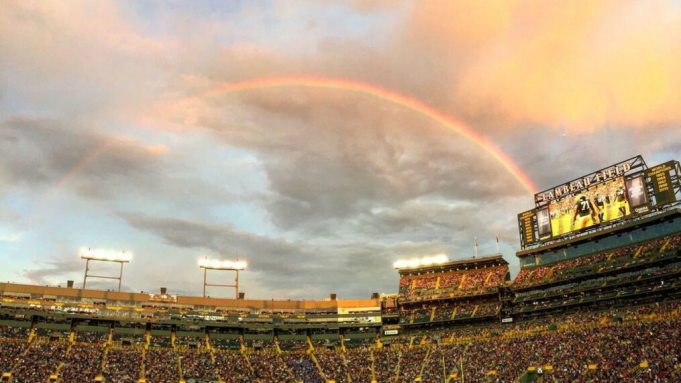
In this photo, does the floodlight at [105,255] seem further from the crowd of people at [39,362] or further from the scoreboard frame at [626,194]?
the scoreboard frame at [626,194]

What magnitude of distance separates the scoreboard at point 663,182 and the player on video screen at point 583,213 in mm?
10763

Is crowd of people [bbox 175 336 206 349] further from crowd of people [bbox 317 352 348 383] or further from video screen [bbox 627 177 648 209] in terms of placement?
video screen [bbox 627 177 648 209]

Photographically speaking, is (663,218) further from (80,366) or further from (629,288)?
(80,366)

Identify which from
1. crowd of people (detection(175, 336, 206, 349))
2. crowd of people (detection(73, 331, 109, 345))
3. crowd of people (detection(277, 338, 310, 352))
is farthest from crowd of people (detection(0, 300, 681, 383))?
crowd of people (detection(175, 336, 206, 349))

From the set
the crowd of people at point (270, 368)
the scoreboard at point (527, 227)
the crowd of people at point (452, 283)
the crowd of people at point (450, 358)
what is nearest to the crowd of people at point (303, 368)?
the crowd of people at point (450, 358)

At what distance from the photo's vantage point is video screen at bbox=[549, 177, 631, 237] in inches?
3324

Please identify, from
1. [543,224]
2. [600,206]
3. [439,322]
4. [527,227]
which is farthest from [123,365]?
[600,206]

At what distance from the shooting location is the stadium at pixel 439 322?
238 feet

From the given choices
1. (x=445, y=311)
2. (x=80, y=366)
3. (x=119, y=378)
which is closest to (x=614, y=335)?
(x=445, y=311)

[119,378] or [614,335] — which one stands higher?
[614,335]

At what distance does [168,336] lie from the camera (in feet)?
324

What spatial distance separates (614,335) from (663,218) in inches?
907

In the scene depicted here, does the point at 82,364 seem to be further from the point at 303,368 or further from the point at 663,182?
the point at 663,182

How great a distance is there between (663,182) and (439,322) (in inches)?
1865
